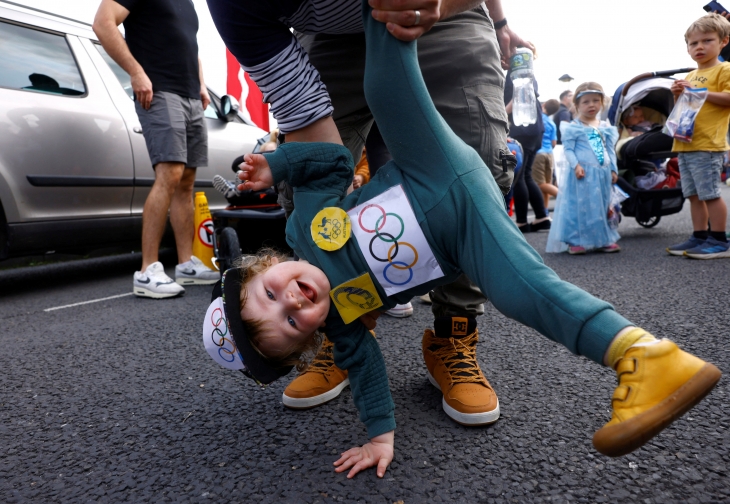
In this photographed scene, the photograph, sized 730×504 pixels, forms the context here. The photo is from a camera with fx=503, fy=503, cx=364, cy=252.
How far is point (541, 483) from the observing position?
3.51ft

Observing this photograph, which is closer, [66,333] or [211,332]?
Result: [211,332]

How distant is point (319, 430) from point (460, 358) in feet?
1.52

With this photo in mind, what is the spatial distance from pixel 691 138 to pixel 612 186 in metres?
0.99

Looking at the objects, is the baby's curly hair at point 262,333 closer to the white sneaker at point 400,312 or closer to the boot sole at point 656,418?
the boot sole at point 656,418

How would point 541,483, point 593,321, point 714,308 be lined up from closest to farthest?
point 593,321 < point 541,483 < point 714,308

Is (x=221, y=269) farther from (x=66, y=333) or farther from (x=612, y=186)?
(x=612, y=186)

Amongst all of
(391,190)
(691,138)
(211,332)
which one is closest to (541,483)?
(391,190)

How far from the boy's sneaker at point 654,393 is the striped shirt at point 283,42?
1009mm

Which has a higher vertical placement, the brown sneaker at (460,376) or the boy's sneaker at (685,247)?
the brown sneaker at (460,376)

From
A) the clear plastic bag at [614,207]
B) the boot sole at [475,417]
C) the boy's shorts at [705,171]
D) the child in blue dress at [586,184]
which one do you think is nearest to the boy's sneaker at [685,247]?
the boy's shorts at [705,171]

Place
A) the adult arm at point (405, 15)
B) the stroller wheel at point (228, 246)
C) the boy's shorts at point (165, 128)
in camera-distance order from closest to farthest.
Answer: the adult arm at point (405, 15) < the boy's shorts at point (165, 128) < the stroller wheel at point (228, 246)

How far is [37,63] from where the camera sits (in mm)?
3314

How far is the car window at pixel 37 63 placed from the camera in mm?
3148

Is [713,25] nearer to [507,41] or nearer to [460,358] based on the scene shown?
[507,41]
